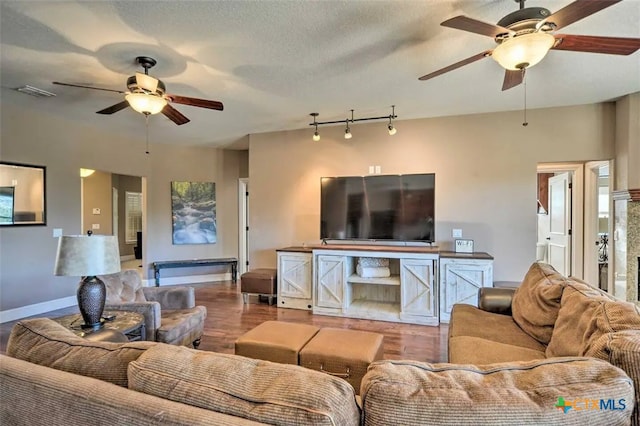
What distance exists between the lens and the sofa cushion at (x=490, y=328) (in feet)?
7.30

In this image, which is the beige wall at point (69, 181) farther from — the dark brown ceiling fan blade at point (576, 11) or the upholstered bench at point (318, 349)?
the dark brown ceiling fan blade at point (576, 11)

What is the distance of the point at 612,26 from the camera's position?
2402 millimetres

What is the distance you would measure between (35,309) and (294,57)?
4.74 metres

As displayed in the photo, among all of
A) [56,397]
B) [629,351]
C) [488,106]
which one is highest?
[488,106]

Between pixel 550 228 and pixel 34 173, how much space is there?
327 inches

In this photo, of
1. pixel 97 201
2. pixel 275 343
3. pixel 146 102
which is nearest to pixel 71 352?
pixel 275 343

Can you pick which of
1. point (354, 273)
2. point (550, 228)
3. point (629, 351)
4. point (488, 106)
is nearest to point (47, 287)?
point (354, 273)

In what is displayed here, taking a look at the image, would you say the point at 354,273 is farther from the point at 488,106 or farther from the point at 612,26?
the point at 612,26

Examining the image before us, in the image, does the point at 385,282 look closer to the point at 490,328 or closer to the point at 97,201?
the point at 490,328

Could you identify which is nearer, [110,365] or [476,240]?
[110,365]

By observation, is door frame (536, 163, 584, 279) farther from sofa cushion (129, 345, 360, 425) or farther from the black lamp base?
the black lamp base

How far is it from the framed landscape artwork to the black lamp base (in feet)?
14.8

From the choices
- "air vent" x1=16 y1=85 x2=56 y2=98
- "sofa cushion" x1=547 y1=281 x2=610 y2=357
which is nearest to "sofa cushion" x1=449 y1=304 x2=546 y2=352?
"sofa cushion" x1=547 y1=281 x2=610 y2=357

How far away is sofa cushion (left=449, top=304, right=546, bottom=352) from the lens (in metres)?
2.23
